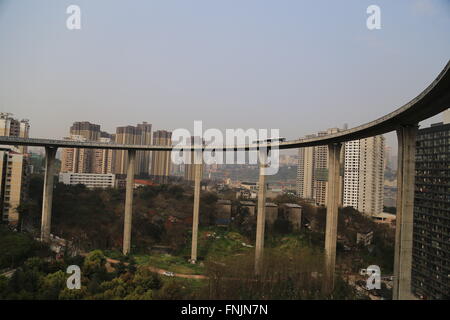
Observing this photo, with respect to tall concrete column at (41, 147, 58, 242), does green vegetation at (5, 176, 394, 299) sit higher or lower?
lower

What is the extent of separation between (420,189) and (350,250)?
3.86m

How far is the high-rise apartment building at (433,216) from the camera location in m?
8.38

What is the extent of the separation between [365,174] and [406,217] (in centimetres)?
1008

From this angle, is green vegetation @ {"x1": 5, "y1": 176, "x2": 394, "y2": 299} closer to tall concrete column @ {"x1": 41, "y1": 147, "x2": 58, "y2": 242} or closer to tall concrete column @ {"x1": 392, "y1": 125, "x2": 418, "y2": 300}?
tall concrete column @ {"x1": 41, "y1": 147, "x2": 58, "y2": 242}

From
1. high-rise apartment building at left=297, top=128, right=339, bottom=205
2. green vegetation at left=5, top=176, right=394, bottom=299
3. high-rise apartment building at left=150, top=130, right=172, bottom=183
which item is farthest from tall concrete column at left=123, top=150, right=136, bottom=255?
high-rise apartment building at left=297, top=128, right=339, bottom=205

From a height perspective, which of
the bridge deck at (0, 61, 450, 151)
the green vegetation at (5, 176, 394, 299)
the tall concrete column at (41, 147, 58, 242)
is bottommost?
the green vegetation at (5, 176, 394, 299)

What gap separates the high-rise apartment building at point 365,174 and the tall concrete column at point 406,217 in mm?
9371

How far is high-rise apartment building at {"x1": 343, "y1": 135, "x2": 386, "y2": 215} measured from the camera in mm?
14406

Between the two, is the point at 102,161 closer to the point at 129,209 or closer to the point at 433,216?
the point at 129,209

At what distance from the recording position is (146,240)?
1160 centimetres

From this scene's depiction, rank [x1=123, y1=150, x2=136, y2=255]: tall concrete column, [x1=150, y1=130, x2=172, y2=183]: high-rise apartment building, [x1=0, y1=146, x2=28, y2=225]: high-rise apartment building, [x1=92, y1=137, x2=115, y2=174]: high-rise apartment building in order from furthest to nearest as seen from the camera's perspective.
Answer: [x1=150, y1=130, x2=172, y2=183]: high-rise apartment building
[x1=92, y1=137, x2=115, y2=174]: high-rise apartment building
[x1=0, y1=146, x2=28, y2=225]: high-rise apartment building
[x1=123, y1=150, x2=136, y2=255]: tall concrete column

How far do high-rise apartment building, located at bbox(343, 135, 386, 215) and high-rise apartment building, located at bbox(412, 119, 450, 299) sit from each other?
457cm
